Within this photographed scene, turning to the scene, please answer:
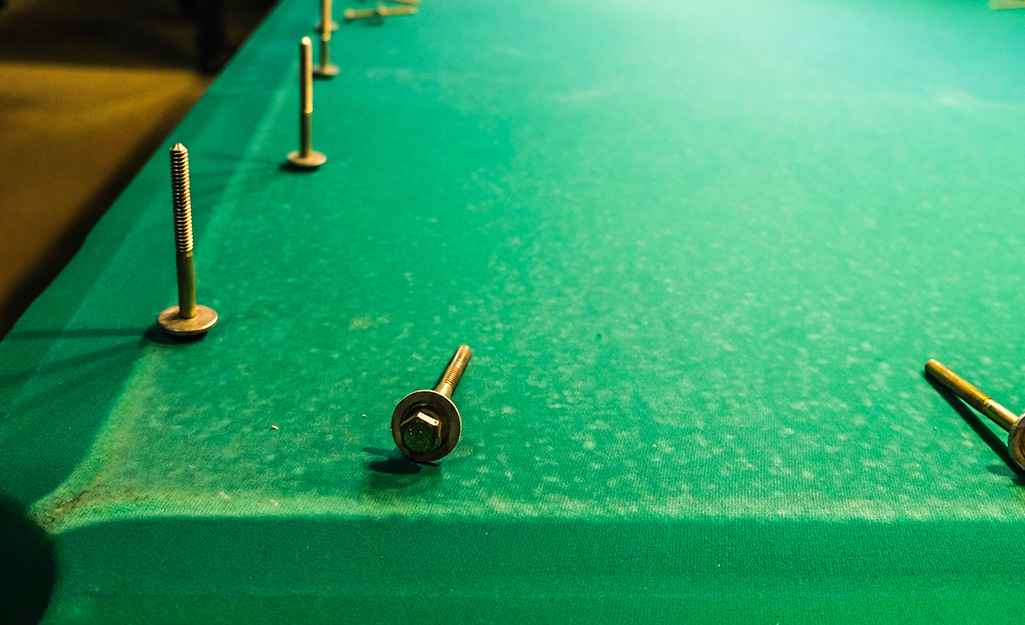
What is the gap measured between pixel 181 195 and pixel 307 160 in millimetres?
1021

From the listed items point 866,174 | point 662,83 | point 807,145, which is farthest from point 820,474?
point 662,83

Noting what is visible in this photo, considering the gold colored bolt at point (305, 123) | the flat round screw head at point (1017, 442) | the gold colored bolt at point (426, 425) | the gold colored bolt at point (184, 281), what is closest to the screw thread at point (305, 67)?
the gold colored bolt at point (305, 123)

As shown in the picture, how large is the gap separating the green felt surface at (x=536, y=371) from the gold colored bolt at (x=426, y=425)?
48 mm

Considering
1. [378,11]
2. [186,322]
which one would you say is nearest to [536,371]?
[186,322]

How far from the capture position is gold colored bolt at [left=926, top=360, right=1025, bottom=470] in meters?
1.43

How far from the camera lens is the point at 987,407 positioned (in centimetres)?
155

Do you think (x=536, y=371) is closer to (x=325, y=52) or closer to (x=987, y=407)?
(x=987, y=407)

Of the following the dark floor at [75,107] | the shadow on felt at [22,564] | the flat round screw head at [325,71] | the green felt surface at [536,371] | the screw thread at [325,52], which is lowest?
the dark floor at [75,107]

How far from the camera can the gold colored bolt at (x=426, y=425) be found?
131cm

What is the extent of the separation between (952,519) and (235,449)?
1.16 metres

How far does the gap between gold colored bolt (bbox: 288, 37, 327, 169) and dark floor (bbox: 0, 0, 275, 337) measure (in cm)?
92

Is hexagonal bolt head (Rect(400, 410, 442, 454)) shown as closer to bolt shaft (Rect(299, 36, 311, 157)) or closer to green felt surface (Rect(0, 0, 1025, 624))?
green felt surface (Rect(0, 0, 1025, 624))

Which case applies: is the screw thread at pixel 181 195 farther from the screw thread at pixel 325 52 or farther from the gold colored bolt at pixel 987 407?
the screw thread at pixel 325 52

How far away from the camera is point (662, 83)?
3.56 meters
